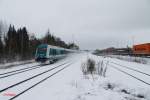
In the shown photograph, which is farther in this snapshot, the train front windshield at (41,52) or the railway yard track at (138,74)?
the train front windshield at (41,52)

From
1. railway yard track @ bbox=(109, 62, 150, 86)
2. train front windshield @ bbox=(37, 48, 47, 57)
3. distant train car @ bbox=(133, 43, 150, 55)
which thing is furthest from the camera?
distant train car @ bbox=(133, 43, 150, 55)

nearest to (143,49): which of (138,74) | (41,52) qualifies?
(41,52)

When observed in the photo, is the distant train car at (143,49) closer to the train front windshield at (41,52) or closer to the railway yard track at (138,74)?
the railway yard track at (138,74)

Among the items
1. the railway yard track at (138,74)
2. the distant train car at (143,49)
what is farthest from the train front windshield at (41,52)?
the distant train car at (143,49)

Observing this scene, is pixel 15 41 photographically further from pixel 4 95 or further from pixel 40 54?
pixel 4 95

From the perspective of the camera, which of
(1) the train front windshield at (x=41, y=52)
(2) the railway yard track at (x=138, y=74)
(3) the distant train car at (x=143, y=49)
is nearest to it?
(2) the railway yard track at (x=138, y=74)

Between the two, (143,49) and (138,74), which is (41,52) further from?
(143,49)

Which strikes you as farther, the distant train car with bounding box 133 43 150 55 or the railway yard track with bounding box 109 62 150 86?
the distant train car with bounding box 133 43 150 55

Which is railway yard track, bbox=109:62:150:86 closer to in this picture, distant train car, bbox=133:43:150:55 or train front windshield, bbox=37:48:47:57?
train front windshield, bbox=37:48:47:57

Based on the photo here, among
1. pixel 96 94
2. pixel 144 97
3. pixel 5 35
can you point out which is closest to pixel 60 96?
→ pixel 96 94

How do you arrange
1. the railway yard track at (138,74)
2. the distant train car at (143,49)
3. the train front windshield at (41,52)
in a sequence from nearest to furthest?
the railway yard track at (138,74) < the train front windshield at (41,52) < the distant train car at (143,49)

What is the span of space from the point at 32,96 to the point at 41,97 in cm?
48

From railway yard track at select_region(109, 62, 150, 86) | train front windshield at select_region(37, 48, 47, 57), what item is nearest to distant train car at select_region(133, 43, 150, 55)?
railway yard track at select_region(109, 62, 150, 86)

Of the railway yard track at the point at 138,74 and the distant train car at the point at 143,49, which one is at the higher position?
the distant train car at the point at 143,49
